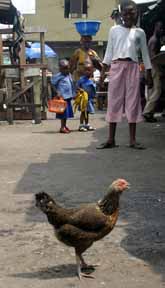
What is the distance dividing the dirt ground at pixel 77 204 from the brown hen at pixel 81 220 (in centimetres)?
26

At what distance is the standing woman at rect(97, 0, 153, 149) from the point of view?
29.2 ft

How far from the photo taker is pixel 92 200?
19.7 ft

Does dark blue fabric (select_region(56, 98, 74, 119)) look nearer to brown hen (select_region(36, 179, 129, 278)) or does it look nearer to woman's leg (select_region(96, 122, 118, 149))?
woman's leg (select_region(96, 122, 118, 149))

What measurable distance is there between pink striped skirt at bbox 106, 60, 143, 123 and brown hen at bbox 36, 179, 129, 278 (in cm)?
491

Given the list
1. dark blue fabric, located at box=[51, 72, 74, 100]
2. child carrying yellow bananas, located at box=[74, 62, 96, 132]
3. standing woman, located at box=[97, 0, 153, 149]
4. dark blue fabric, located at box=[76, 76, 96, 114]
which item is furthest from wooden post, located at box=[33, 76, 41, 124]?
standing woman, located at box=[97, 0, 153, 149]

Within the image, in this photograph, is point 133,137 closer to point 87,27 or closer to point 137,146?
point 137,146

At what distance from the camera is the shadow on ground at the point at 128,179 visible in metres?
4.71

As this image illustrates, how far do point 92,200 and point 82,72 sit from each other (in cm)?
618

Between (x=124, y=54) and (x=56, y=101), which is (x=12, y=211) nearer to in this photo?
(x=124, y=54)

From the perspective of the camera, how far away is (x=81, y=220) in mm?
4102

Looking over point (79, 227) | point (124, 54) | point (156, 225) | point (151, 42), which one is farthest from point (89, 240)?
point (151, 42)

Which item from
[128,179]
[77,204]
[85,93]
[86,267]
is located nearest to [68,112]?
[85,93]

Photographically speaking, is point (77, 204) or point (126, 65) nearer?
point (77, 204)

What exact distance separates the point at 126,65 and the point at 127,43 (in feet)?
1.06
